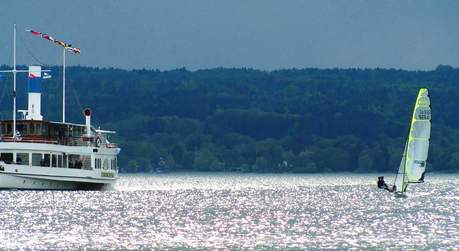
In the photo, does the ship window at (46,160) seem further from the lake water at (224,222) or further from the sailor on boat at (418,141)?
the sailor on boat at (418,141)

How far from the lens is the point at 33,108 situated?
14050cm

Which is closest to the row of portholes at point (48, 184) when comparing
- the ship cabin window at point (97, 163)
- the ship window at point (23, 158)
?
the ship window at point (23, 158)

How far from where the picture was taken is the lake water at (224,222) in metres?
79.9

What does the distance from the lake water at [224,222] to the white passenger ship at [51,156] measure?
1.74 meters

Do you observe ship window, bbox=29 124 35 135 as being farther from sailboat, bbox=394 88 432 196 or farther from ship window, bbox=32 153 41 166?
sailboat, bbox=394 88 432 196

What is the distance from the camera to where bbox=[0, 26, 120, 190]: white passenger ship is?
12475cm

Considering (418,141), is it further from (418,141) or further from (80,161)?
(80,161)

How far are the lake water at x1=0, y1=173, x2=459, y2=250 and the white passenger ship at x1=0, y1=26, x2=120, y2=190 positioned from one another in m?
1.74

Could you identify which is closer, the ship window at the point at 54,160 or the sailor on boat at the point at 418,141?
the sailor on boat at the point at 418,141

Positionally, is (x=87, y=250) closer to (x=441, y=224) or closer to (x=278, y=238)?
(x=278, y=238)

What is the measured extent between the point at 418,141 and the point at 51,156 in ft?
108

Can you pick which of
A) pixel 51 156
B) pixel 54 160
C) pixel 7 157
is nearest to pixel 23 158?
pixel 7 157

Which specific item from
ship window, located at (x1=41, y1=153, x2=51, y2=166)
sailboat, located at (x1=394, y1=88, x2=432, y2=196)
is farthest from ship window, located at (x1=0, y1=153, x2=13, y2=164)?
sailboat, located at (x1=394, y1=88, x2=432, y2=196)

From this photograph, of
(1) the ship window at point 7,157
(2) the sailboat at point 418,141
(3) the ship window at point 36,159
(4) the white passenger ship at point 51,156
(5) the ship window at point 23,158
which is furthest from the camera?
(3) the ship window at point 36,159
